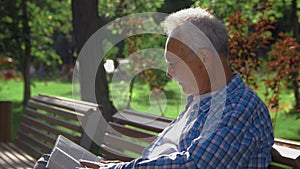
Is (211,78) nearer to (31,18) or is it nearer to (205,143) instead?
(205,143)

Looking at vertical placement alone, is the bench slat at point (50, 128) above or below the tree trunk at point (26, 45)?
below

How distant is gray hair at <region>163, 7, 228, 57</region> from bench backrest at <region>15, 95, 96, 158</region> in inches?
75.0

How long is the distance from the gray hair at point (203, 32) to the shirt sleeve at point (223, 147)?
0.36m

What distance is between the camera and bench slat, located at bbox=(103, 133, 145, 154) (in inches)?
144

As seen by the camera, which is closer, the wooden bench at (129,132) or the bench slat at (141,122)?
the bench slat at (141,122)

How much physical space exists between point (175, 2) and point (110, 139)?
41.0 feet

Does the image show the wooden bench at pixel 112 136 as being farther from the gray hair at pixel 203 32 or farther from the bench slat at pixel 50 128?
the gray hair at pixel 203 32

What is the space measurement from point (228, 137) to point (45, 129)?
3433mm

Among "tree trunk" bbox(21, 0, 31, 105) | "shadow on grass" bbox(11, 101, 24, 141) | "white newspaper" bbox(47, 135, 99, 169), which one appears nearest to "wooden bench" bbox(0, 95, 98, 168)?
"white newspaper" bbox(47, 135, 99, 169)

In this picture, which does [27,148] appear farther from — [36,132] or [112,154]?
[112,154]

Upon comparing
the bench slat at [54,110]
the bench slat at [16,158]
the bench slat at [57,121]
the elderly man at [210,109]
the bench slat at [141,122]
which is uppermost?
the elderly man at [210,109]

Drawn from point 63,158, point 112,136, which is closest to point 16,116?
point 112,136

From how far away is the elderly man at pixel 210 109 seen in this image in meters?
2.21

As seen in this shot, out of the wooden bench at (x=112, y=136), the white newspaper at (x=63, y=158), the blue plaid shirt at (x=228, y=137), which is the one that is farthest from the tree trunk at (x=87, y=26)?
the blue plaid shirt at (x=228, y=137)
